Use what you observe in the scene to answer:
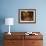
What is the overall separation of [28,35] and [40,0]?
1.33 meters

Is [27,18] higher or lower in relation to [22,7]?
lower

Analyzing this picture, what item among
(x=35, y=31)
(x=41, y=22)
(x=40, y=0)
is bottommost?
(x=35, y=31)

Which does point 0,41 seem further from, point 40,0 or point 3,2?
point 40,0

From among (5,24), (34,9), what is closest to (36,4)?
(34,9)

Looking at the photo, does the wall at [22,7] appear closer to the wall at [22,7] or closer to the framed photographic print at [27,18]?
the wall at [22,7]

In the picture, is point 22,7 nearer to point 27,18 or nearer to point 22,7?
point 22,7

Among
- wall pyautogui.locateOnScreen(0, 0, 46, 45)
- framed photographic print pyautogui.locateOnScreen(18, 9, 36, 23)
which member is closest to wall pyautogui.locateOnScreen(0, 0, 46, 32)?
wall pyautogui.locateOnScreen(0, 0, 46, 45)

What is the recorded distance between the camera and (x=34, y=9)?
4.53 m

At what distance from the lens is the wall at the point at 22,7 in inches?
178

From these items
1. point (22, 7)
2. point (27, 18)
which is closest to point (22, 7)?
point (22, 7)

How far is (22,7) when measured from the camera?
14.8 feet

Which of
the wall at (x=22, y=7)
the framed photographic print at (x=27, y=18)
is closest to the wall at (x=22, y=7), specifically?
the wall at (x=22, y=7)

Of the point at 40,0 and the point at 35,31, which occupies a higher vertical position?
the point at 40,0

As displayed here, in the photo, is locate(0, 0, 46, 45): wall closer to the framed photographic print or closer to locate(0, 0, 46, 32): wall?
locate(0, 0, 46, 32): wall
